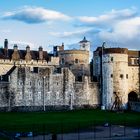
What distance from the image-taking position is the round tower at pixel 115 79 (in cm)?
7050

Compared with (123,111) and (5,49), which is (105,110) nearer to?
(123,111)

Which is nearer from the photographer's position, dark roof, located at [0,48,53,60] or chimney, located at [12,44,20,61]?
dark roof, located at [0,48,53,60]

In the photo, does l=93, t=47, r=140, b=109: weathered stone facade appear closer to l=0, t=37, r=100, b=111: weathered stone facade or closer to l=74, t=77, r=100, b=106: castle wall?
l=74, t=77, r=100, b=106: castle wall

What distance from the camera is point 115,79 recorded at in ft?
232

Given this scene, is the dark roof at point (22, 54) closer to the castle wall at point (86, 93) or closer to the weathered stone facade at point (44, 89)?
the weathered stone facade at point (44, 89)

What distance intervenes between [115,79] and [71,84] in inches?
280

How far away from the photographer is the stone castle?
2547 inches

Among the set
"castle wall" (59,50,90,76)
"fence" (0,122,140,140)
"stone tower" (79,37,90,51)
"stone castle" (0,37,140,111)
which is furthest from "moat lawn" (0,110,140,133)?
"stone tower" (79,37,90,51)

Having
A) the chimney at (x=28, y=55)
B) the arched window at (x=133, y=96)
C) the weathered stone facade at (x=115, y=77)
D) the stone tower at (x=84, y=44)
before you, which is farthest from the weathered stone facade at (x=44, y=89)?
the stone tower at (x=84, y=44)

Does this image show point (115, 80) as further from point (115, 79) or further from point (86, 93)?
point (86, 93)

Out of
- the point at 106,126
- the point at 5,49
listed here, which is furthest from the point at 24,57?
the point at 106,126

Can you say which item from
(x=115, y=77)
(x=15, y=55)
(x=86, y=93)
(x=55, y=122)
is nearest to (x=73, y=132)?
(x=55, y=122)

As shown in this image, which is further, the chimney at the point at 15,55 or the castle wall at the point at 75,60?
the castle wall at the point at 75,60

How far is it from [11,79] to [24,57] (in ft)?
63.7
